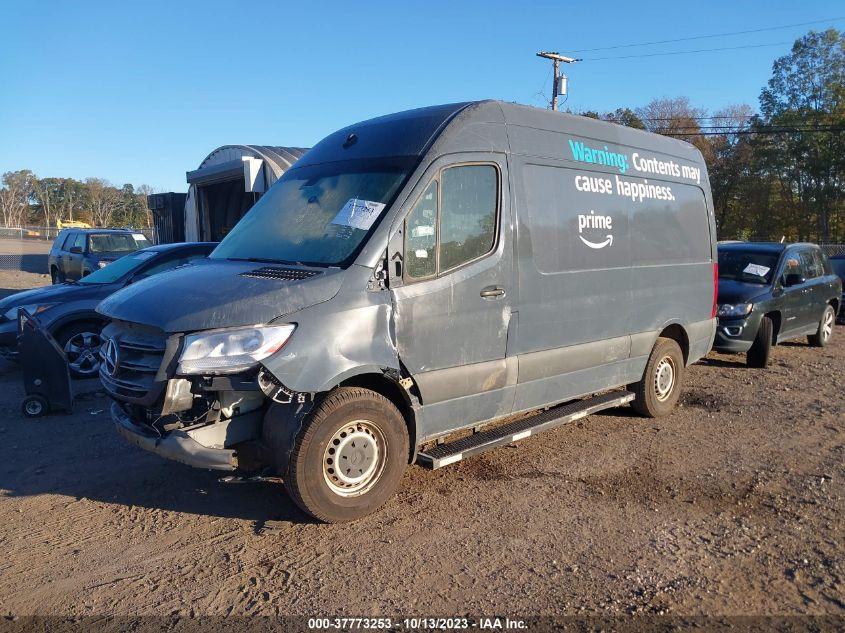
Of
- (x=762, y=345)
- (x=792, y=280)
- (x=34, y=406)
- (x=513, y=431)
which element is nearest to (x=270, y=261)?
(x=513, y=431)

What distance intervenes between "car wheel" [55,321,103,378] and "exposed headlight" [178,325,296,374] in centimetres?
520

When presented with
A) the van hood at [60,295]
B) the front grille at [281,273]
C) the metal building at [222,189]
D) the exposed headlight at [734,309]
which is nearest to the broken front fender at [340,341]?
the front grille at [281,273]

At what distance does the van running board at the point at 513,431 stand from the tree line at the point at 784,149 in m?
31.0

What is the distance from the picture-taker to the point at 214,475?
16.9 feet

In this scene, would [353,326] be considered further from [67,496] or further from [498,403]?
[67,496]

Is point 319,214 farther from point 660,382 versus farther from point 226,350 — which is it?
point 660,382

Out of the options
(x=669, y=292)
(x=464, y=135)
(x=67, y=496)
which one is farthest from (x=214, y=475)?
(x=669, y=292)

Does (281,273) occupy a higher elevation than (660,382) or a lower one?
higher

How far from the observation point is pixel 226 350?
3797 millimetres

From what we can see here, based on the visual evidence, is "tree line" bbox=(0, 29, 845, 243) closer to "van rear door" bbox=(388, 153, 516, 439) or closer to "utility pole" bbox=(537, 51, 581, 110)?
"utility pole" bbox=(537, 51, 581, 110)

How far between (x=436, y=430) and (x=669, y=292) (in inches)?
135

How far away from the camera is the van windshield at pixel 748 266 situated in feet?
33.2

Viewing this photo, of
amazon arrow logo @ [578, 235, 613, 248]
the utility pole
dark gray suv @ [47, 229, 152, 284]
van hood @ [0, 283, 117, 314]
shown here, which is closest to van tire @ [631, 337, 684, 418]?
amazon arrow logo @ [578, 235, 613, 248]

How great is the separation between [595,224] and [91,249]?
574 inches
